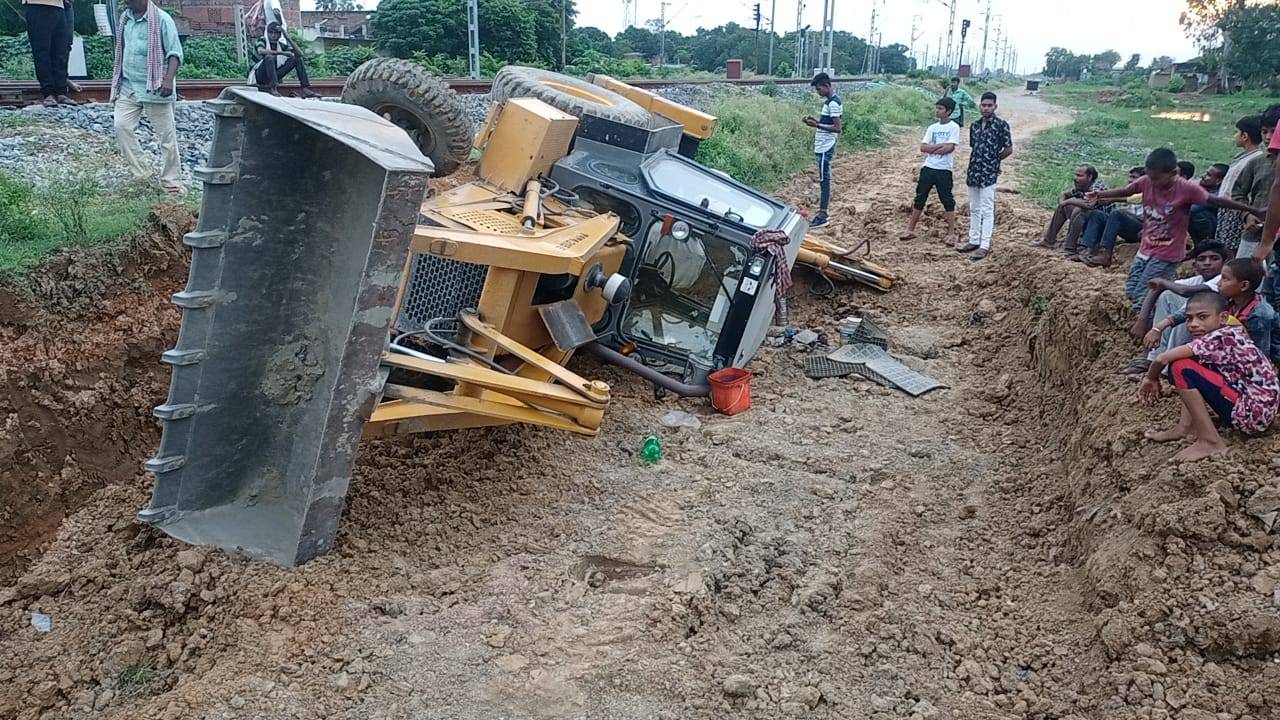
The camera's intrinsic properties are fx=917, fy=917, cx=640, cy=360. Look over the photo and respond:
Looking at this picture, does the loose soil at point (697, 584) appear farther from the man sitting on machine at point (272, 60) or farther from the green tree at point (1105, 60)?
the green tree at point (1105, 60)

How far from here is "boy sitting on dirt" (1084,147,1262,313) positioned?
6102 mm

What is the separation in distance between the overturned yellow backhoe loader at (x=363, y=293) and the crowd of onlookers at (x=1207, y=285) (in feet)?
7.90

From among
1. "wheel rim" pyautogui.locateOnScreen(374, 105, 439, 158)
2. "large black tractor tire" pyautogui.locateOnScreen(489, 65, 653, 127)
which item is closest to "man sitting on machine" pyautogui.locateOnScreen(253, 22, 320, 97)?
"large black tractor tire" pyautogui.locateOnScreen(489, 65, 653, 127)

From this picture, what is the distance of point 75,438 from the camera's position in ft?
16.3

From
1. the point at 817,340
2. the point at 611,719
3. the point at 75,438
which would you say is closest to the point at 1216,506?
the point at 611,719

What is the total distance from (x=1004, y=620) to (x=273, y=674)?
2.99 metres

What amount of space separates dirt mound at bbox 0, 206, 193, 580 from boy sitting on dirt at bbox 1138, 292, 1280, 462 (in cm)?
536

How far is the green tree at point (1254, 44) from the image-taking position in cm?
4197

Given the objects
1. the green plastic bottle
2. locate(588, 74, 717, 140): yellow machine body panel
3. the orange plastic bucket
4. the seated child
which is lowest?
the green plastic bottle

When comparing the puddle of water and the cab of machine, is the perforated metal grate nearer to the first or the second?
the cab of machine

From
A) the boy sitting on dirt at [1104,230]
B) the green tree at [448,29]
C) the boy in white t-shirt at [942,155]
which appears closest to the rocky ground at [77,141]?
the boy in white t-shirt at [942,155]

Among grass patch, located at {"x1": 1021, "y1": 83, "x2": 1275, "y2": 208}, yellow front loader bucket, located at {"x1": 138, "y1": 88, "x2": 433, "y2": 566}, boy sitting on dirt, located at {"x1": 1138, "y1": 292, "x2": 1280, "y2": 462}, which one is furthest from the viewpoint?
grass patch, located at {"x1": 1021, "y1": 83, "x2": 1275, "y2": 208}

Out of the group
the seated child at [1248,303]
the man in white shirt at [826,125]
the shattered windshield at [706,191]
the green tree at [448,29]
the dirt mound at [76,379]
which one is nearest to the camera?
the seated child at [1248,303]

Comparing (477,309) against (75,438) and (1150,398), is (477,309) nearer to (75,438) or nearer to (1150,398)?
(75,438)
